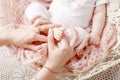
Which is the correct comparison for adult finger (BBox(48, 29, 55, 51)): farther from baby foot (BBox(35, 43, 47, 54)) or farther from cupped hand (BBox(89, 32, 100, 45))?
cupped hand (BBox(89, 32, 100, 45))

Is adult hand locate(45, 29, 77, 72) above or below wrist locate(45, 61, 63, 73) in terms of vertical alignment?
above

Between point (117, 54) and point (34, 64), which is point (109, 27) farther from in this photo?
point (34, 64)

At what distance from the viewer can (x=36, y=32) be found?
0.97 metres

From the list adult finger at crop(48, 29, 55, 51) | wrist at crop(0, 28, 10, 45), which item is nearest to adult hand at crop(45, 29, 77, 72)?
adult finger at crop(48, 29, 55, 51)

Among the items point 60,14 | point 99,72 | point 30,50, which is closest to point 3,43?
point 30,50

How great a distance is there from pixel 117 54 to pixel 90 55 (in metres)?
0.09

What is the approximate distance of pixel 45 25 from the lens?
97 cm

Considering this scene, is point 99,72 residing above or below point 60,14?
below

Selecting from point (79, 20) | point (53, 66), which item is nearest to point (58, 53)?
point (53, 66)

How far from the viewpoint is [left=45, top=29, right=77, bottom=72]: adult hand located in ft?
3.04

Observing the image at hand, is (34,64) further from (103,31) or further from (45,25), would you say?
(103,31)

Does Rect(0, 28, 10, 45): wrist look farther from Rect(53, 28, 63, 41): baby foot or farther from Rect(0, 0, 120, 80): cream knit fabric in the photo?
Rect(53, 28, 63, 41): baby foot

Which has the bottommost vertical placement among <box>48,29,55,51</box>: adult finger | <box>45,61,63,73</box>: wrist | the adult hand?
<box>45,61,63,73</box>: wrist

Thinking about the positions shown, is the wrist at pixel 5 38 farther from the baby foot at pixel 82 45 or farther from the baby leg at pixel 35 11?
the baby foot at pixel 82 45
